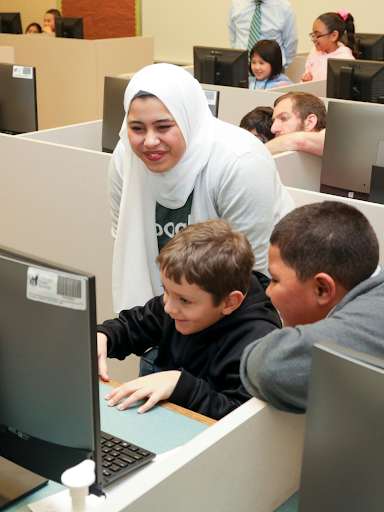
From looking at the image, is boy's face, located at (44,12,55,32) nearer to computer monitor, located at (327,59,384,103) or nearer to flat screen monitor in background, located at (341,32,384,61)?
flat screen monitor in background, located at (341,32,384,61)

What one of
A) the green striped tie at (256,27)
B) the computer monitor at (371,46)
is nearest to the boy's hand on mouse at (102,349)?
the green striped tie at (256,27)

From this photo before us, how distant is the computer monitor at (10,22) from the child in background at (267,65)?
3.38 metres

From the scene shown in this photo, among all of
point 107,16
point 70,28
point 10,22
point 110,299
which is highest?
point 107,16

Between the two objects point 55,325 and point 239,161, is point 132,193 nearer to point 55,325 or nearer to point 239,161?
point 239,161

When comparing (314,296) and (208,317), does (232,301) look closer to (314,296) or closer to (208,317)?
(208,317)

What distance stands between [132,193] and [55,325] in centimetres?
101

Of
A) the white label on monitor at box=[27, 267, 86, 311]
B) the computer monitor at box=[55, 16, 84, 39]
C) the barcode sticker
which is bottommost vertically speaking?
the white label on monitor at box=[27, 267, 86, 311]

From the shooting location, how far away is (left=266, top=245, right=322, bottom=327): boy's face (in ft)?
3.16

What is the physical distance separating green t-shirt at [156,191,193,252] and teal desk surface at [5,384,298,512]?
0.64 m

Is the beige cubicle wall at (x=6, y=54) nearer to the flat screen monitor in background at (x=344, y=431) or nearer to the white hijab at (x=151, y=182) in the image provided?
the white hijab at (x=151, y=182)

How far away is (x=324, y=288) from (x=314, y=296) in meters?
0.02

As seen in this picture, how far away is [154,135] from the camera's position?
148 cm

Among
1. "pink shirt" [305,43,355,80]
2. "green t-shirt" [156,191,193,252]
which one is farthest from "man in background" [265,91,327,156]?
"pink shirt" [305,43,355,80]

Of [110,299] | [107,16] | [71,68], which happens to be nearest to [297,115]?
[110,299]
